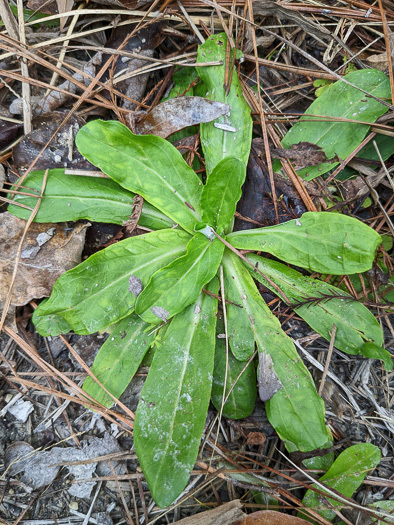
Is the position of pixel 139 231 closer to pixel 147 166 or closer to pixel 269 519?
pixel 147 166

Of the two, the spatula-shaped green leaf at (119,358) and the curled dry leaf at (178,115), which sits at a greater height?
the curled dry leaf at (178,115)

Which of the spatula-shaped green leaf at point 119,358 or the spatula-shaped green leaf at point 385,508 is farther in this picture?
the spatula-shaped green leaf at point 119,358

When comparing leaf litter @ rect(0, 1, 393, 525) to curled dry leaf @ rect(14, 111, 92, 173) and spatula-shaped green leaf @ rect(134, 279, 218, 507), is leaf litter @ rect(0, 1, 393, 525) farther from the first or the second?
spatula-shaped green leaf @ rect(134, 279, 218, 507)

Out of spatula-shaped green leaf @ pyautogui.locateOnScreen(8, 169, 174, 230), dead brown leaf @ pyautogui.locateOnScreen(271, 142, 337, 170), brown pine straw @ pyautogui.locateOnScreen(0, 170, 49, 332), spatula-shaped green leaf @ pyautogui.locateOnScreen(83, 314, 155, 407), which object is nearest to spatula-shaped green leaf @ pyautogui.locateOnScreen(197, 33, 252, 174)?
dead brown leaf @ pyautogui.locateOnScreen(271, 142, 337, 170)

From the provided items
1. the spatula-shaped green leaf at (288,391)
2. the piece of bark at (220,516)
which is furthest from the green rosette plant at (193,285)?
the piece of bark at (220,516)

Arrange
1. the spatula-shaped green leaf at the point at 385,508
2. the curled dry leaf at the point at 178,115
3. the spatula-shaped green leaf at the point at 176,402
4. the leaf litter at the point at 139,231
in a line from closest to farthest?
1. the spatula-shaped green leaf at the point at 176,402
2. the spatula-shaped green leaf at the point at 385,508
3. the leaf litter at the point at 139,231
4. the curled dry leaf at the point at 178,115

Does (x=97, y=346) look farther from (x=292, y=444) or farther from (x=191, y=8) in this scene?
(x=191, y=8)

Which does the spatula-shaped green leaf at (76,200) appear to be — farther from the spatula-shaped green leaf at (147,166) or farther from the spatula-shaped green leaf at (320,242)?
the spatula-shaped green leaf at (320,242)
